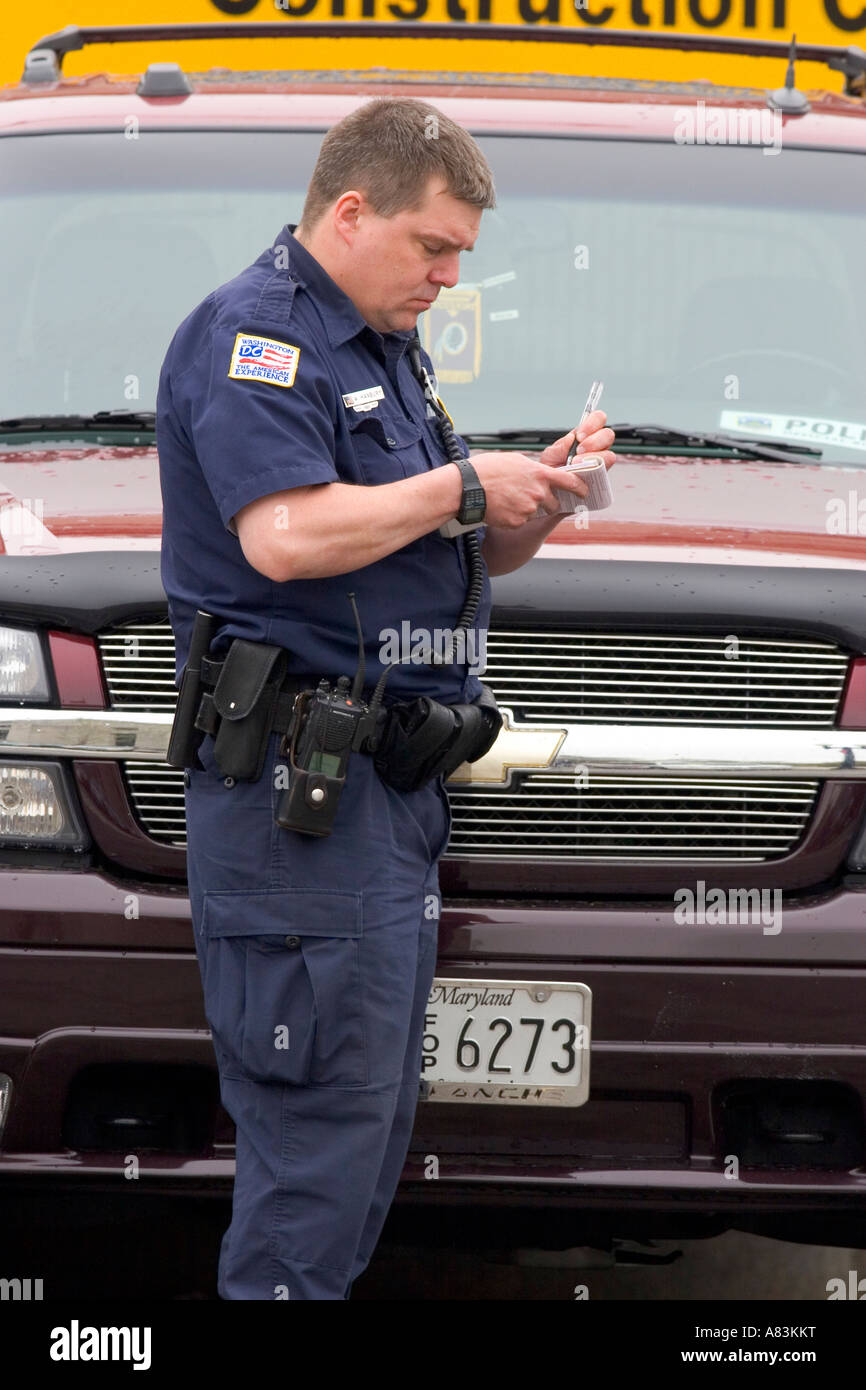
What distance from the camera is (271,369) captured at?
294 centimetres

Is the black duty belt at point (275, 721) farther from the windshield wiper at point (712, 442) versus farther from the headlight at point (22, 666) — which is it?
the windshield wiper at point (712, 442)

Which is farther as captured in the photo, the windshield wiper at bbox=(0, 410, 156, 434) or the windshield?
the windshield

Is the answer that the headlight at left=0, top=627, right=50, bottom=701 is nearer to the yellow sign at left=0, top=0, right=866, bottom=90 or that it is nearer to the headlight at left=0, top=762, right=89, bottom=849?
the headlight at left=0, top=762, right=89, bottom=849

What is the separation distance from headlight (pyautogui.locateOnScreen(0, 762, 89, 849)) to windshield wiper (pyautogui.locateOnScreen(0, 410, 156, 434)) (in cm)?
105

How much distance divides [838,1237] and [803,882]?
0.79 metres

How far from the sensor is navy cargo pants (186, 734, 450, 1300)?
3020mm

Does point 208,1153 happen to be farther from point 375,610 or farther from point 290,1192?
point 375,610

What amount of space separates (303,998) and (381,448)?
0.81 m

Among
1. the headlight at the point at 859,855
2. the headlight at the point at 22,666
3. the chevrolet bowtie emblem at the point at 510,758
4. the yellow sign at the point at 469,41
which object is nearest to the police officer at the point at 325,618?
the chevrolet bowtie emblem at the point at 510,758

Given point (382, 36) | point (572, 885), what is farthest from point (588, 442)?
point (382, 36)

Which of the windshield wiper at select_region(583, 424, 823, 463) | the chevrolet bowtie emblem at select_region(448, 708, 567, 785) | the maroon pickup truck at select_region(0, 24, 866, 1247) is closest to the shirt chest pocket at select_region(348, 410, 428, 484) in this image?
the maroon pickup truck at select_region(0, 24, 866, 1247)

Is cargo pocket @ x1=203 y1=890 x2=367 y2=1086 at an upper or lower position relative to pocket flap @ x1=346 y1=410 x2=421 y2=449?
lower

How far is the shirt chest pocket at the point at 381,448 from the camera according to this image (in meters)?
3.08
